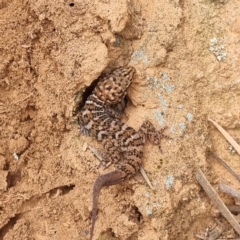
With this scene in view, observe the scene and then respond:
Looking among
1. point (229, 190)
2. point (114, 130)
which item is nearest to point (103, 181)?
point (114, 130)

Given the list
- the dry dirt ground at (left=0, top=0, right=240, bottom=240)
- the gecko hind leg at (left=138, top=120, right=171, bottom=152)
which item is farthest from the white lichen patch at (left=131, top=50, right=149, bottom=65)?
the gecko hind leg at (left=138, top=120, right=171, bottom=152)

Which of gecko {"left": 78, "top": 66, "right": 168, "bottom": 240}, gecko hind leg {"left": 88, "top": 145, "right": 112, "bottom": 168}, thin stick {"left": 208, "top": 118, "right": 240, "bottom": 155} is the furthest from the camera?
gecko hind leg {"left": 88, "top": 145, "right": 112, "bottom": 168}

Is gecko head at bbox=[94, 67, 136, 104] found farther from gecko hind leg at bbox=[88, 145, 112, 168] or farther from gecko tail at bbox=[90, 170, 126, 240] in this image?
gecko tail at bbox=[90, 170, 126, 240]

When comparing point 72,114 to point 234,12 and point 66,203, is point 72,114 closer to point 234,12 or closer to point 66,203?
point 66,203

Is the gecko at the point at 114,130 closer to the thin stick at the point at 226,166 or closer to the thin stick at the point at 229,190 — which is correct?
the thin stick at the point at 226,166

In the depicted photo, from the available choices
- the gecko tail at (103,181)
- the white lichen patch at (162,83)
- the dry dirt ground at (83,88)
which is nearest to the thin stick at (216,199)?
the dry dirt ground at (83,88)

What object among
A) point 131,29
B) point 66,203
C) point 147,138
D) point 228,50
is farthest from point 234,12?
point 66,203
